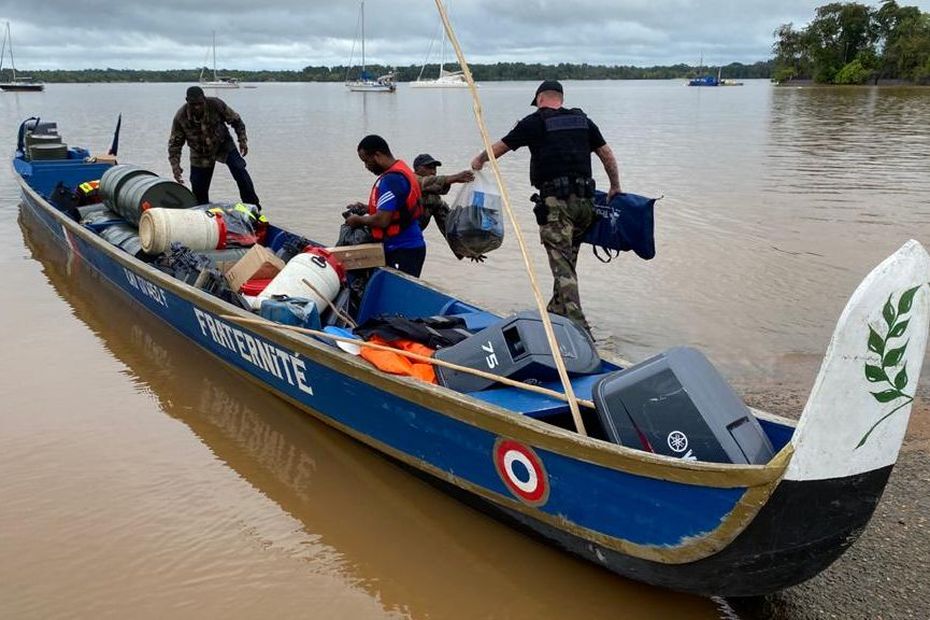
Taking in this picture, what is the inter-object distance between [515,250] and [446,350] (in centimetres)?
600

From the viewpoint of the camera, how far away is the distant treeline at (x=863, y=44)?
3017 inches

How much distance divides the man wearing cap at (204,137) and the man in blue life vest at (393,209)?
387 centimetres

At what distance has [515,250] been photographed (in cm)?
1019

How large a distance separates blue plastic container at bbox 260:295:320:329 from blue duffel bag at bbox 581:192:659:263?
2.37 m

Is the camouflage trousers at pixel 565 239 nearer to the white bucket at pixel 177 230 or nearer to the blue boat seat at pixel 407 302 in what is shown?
the blue boat seat at pixel 407 302

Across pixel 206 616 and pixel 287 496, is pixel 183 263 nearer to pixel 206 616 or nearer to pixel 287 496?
pixel 287 496

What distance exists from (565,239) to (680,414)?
10.3 ft


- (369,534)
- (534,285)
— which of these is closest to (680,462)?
(534,285)

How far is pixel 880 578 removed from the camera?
3418 millimetres

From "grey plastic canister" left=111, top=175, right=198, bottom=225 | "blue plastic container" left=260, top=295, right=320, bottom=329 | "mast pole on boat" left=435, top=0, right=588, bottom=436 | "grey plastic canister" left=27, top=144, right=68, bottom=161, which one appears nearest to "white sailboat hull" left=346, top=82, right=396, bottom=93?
"grey plastic canister" left=27, top=144, right=68, bottom=161

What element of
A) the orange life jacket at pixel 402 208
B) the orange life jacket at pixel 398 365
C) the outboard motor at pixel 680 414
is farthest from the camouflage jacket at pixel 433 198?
the outboard motor at pixel 680 414

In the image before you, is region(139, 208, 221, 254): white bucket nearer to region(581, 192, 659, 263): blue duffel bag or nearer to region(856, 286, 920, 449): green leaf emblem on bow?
region(581, 192, 659, 263): blue duffel bag

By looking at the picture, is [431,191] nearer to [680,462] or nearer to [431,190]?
[431,190]

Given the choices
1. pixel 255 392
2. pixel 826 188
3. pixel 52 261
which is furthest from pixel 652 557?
pixel 826 188
